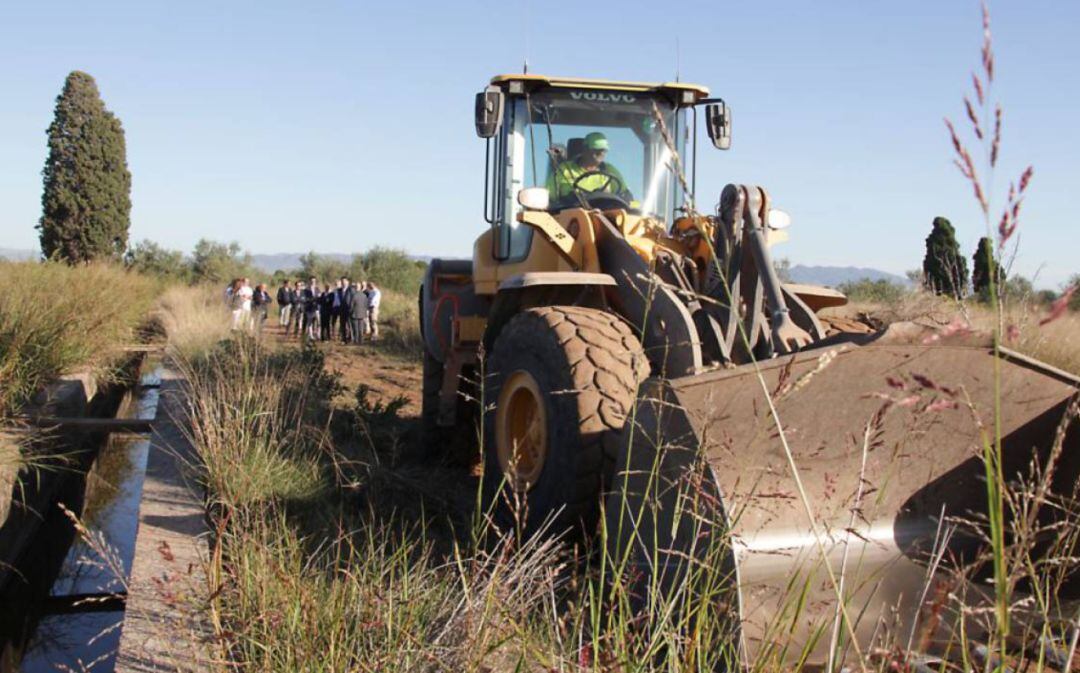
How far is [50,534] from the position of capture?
7707 mm

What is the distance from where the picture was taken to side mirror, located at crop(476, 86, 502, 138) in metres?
5.95

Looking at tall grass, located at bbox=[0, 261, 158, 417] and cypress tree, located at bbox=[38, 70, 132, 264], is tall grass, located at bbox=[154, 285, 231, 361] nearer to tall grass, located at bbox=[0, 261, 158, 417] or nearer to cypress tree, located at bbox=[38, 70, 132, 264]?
tall grass, located at bbox=[0, 261, 158, 417]

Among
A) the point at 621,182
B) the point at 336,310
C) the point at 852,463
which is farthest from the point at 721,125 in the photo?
the point at 336,310

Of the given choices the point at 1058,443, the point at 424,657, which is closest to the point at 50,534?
the point at 424,657

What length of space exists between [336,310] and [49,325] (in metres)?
13.5

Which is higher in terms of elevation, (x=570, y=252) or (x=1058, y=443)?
(x=570, y=252)

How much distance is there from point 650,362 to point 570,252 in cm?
107

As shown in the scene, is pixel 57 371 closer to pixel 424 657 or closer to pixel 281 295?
pixel 424 657

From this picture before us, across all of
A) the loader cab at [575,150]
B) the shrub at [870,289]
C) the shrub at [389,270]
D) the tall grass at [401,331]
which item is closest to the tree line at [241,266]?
the shrub at [389,270]

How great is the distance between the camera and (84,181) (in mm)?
32656

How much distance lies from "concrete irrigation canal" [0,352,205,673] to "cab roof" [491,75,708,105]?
2.97m

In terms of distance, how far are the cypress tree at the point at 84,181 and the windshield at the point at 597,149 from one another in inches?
1121

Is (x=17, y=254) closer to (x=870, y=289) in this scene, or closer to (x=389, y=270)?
(x=870, y=289)

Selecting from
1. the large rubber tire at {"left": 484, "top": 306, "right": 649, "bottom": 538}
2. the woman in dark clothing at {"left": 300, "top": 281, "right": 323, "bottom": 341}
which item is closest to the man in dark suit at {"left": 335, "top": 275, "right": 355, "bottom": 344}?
the woman in dark clothing at {"left": 300, "top": 281, "right": 323, "bottom": 341}
